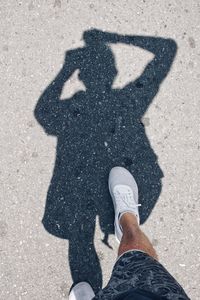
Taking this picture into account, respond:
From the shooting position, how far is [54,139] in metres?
2.98

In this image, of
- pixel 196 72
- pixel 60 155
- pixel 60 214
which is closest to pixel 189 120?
pixel 196 72

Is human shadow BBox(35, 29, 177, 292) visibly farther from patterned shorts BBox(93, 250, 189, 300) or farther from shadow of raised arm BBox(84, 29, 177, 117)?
patterned shorts BBox(93, 250, 189, 300)

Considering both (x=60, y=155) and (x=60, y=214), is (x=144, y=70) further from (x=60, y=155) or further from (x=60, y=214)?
(x=60, y=214)

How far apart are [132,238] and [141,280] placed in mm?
543

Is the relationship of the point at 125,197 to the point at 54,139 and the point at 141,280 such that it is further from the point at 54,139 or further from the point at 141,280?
the point at 141,280

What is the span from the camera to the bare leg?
2539 mm

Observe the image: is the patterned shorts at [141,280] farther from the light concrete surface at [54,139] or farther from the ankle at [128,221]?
the light concrete surface at [54,139]

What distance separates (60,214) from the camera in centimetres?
298

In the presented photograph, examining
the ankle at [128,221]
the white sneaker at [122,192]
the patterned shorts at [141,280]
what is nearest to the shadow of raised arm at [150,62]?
the white sneaker at [122,192]

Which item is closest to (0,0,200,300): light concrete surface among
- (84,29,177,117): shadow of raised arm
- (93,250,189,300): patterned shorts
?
(84,29,177,117): shadow of raised arm

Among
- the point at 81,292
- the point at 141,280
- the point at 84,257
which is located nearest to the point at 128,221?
the point at 84,257

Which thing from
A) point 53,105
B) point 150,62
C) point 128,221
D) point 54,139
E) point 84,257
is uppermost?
point 150,62

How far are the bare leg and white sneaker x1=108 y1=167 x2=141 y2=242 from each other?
5cm

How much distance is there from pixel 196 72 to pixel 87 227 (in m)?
1.45
